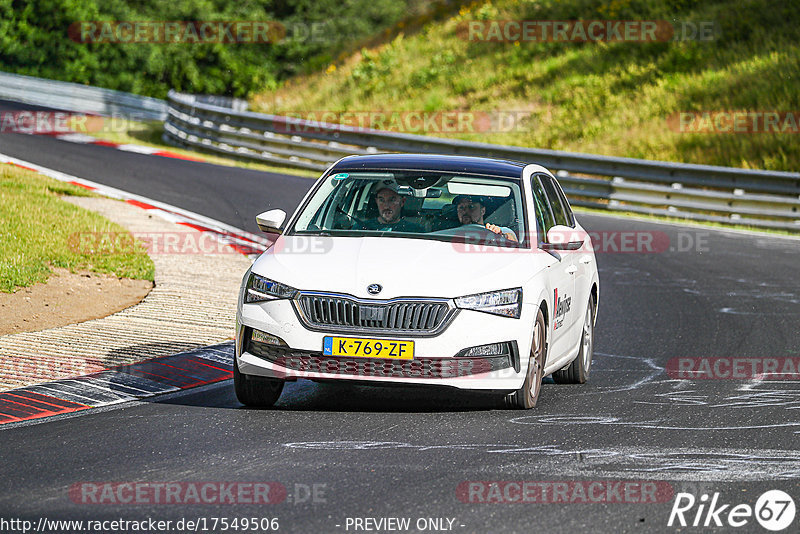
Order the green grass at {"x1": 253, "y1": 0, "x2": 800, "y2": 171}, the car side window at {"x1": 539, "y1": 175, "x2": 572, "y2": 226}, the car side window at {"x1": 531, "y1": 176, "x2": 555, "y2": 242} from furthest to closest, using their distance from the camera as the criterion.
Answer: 1. the green grass at {"x1": 253, "y1": 0, "x2": 800, "y2": 171}
2. the car side window at {"x1": 539, "y1": 175, "x2": 572, "y2": 226}
3. the car side window at {"x1": 531, "y1": 176, "x2": 555, "y2": 242}

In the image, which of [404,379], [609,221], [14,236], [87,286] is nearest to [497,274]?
[404,379]

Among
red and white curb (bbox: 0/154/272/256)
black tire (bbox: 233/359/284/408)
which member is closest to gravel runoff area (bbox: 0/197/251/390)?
red and white curb (bbox: 0/154/272/256)

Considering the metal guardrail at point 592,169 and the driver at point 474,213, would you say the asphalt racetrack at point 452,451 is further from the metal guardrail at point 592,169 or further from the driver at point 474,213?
the metal guardrail at point 592,169

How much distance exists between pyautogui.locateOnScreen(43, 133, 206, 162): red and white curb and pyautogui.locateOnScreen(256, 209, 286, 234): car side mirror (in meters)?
19.3

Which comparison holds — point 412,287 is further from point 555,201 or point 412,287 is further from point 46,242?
point 46,242

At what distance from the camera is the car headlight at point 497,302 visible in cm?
759

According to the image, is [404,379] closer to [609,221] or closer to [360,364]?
[360,364]

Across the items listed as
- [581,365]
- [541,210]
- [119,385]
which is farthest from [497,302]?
[119,385]

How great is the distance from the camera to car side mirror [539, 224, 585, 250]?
841 centimetres

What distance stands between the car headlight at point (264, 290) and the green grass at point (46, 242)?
4.76 meters

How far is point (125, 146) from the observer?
97.2 feet

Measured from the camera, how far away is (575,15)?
41.7 metres

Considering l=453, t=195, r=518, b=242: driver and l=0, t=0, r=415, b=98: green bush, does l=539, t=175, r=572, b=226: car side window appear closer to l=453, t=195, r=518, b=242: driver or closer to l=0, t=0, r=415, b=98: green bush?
l=453, t=195, r=518, b=242: driver

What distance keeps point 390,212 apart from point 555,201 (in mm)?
1748
